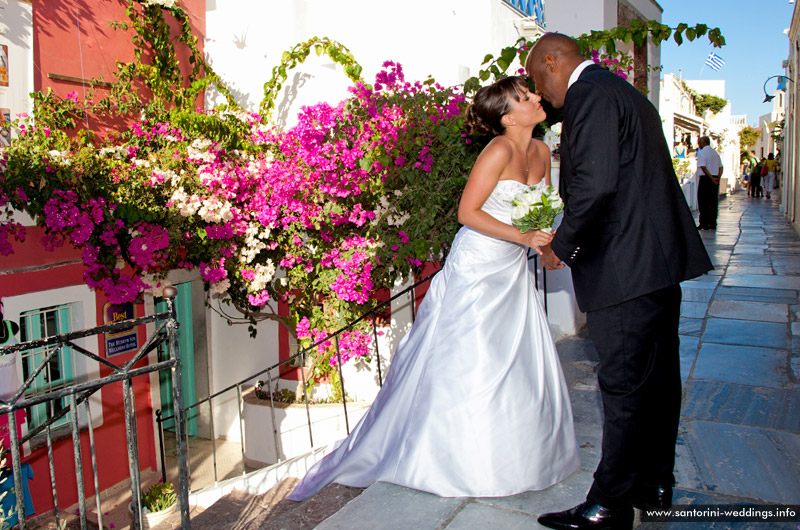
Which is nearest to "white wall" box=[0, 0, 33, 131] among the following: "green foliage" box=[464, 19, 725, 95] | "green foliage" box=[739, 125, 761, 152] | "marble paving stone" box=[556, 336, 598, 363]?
"green foliage" box=[464, 19, 725, 95]

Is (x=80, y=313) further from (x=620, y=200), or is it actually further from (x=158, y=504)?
(x=620, y=200)

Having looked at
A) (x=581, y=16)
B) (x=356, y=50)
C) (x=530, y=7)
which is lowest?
(x=356, y=50)

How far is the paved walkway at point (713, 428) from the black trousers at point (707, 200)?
16.9ft

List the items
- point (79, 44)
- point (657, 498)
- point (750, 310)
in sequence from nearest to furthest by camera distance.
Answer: point (657, 498), point (750, 310), point (79, 44)

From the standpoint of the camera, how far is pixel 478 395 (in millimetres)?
2658

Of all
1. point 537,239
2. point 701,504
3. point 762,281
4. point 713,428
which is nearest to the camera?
point 701,504

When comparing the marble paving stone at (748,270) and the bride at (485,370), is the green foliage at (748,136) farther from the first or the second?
the bride at (485,370)

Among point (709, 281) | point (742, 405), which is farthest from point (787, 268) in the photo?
point (742, 405)

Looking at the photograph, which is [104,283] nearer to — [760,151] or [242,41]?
[242,41]

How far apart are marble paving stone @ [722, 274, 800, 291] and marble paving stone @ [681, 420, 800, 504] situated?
13.9ft

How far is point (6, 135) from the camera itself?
5.89m

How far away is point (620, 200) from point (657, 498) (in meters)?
1.10

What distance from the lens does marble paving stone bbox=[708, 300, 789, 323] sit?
218 inches

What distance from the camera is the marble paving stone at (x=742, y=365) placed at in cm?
398
